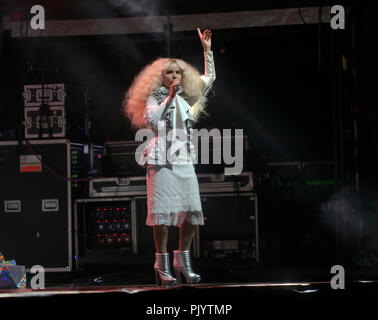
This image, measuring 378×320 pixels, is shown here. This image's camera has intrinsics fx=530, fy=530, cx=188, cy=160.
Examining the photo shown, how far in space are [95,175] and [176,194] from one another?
3.21 m

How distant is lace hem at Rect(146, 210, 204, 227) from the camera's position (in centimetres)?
390

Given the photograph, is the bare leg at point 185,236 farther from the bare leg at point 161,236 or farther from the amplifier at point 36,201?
the amplifier at point 36,201

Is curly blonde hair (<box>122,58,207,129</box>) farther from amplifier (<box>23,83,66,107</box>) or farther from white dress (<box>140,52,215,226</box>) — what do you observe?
amplifier (<box>23,83,66,107</box>)

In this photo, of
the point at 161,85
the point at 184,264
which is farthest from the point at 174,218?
the point at 161,85

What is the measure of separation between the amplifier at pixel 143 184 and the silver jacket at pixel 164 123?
2539 millimetres

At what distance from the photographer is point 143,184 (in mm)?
6781

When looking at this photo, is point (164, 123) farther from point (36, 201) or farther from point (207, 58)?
point (36, 201)

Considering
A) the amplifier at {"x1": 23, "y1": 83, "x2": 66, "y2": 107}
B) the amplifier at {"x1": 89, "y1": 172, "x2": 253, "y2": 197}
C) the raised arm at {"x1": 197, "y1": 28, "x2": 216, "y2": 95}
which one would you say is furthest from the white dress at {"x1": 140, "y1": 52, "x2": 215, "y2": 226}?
the amplifier at {"x1": 23, "y1": 83, "x2": 66, "y2": 107}

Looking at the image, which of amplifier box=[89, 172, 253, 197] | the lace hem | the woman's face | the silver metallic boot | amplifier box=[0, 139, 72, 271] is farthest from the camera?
amplifier box=[89, 172, 253, 197]

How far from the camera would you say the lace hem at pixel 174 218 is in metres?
3.90

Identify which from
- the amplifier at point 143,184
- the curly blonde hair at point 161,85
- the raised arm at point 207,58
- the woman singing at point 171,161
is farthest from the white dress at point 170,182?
the amplifier at point 143,184

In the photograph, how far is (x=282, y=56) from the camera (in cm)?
811

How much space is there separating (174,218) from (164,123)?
0.72 m

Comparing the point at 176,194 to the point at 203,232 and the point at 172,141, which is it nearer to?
the point at 172,141
